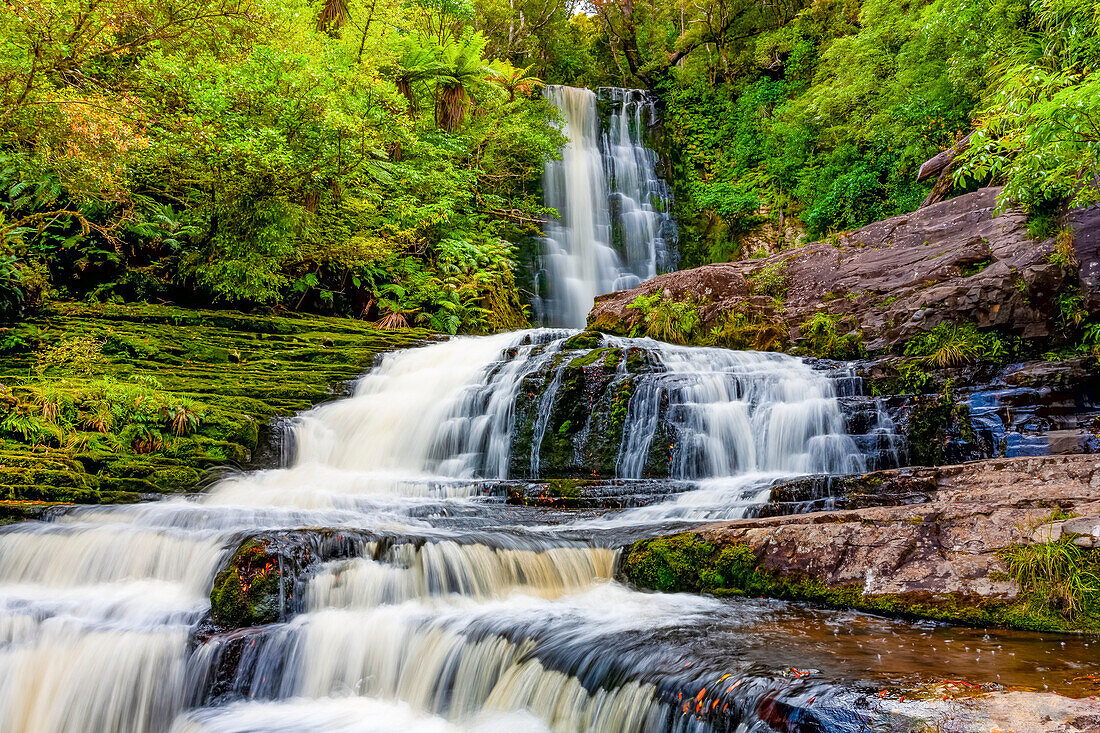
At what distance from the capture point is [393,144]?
1516 centimetres

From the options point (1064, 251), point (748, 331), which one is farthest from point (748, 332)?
point (1064, 251)

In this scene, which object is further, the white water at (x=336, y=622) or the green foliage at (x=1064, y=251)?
the green foliage at (x=1064, y=251)

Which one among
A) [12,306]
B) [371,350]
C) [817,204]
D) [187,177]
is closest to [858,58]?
[817,204]

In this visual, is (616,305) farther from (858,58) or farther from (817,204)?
(858,58)

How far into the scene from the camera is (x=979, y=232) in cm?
1009

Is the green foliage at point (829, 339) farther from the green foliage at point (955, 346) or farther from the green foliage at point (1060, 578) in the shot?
the green foliage at point (1060, 578)

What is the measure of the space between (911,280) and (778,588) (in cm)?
782

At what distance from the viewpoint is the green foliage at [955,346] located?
28.8 feet

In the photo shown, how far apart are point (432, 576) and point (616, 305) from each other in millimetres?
9242

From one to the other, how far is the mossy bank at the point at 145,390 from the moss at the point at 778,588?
17.3ft

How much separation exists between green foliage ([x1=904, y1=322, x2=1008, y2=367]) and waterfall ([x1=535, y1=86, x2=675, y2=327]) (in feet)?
28.2

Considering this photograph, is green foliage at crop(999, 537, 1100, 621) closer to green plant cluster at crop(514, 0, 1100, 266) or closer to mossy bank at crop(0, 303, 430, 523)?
green plant cluster at crop(514, 0, 1100, 266)

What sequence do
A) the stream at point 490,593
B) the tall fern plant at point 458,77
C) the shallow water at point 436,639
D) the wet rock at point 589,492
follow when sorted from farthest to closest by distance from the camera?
the tall fern plant at point 458,77 → the wet rock at point 589,492 → the stream at point 490,593 → the shallow water at point 436,639

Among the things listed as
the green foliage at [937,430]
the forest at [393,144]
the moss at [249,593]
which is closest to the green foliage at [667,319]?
the forest at [393,144]
